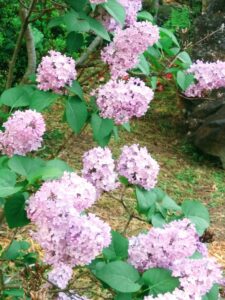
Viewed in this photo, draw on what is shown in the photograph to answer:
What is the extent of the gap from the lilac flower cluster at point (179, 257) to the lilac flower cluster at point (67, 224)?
0.13 metres

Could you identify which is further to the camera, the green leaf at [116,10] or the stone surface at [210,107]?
the stone surface at [210,107]

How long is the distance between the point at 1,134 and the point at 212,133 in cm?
385

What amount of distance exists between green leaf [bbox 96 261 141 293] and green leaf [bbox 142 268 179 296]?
0.10 ft

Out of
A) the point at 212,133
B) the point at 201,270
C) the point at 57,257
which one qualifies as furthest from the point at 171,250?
the point at 212,133

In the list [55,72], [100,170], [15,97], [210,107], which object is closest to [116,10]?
[55,72]

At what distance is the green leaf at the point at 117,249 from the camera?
5.03 feet

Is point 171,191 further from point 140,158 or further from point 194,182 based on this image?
point 140,158

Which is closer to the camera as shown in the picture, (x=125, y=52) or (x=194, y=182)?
(x=125, y=52)

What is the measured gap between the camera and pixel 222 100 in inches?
218

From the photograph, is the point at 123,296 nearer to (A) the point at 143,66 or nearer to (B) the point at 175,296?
(B) the point at 175,296

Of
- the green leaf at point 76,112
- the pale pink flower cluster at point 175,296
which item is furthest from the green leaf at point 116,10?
the pale pink flower cluster at point 175,296

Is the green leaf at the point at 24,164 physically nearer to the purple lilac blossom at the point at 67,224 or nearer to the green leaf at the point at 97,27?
the purple lilac blossom at the point at 67,224

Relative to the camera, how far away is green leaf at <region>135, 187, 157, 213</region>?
1628 mm

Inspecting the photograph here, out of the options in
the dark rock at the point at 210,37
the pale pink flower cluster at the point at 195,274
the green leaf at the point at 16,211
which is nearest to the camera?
the pale pink flower cluster at the point at 195,274
